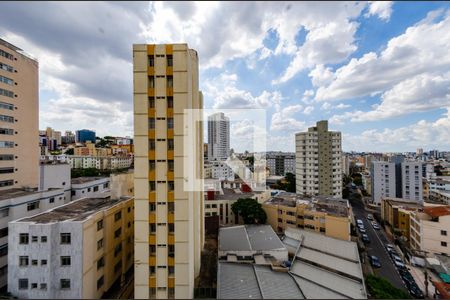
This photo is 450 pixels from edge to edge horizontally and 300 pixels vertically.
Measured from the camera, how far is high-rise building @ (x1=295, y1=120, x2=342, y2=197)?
28.6m

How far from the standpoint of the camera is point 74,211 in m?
10.5

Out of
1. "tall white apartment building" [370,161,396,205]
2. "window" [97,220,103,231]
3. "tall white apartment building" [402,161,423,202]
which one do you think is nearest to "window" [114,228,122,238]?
"window" [97,220,103,231]

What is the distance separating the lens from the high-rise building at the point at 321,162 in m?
28.6

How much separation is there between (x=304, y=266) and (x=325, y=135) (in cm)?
2191

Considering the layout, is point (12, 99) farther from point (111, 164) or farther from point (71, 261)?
point (111, 164)

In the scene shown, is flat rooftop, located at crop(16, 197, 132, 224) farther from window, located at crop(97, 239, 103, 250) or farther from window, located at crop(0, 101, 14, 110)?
window, located at crop(0, 101, 14, 110)

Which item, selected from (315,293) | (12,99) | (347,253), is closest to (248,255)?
(315,293)

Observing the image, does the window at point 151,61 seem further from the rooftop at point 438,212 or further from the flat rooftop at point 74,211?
the rooftop at point 438,212

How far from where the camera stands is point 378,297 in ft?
31.1

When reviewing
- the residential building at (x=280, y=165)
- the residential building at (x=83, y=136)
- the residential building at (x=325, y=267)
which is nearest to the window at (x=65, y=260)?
the residential building at (x=325, y=267)

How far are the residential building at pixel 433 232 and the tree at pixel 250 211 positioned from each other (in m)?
12.2

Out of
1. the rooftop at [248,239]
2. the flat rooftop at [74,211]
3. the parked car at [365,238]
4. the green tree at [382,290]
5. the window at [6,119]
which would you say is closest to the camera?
the flat rooftop at [74,211]

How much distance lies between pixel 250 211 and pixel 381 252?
11.5 m

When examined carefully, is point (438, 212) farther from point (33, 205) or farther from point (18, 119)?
point (18, 119)
